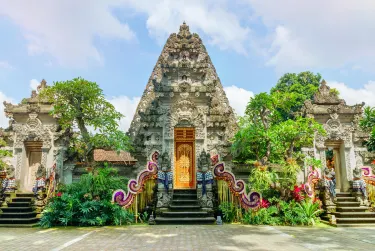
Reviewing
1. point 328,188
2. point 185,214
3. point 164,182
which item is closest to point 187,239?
point 185,214

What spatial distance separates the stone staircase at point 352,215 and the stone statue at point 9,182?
12353 mm

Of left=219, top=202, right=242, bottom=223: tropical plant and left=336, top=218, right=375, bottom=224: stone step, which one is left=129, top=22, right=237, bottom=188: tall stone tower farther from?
left=336, top=218, right=375, bottom=224: stone step

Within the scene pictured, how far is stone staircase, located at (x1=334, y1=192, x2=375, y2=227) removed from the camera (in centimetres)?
977

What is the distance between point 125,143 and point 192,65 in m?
4.64

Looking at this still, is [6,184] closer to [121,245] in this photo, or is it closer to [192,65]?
[121,245]

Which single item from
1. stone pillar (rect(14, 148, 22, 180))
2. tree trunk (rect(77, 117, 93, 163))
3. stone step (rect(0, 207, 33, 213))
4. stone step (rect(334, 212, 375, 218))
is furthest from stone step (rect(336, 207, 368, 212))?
stone pillar (rect(14, 148, 22, 180))

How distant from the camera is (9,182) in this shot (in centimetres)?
1105

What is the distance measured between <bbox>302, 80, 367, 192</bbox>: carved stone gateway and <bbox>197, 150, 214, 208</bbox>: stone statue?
4651mm

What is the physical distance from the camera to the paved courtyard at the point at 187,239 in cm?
606

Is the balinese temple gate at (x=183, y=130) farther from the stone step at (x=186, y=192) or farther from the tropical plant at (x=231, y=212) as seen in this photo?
the tropical plant at (x=231, y=212)

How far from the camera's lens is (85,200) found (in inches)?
377

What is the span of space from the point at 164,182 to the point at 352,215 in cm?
699

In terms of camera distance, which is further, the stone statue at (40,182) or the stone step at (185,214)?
the stone statue at (40,182)

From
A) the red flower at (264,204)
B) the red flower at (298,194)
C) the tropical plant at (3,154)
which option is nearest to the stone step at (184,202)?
the red flower at (264,204)
